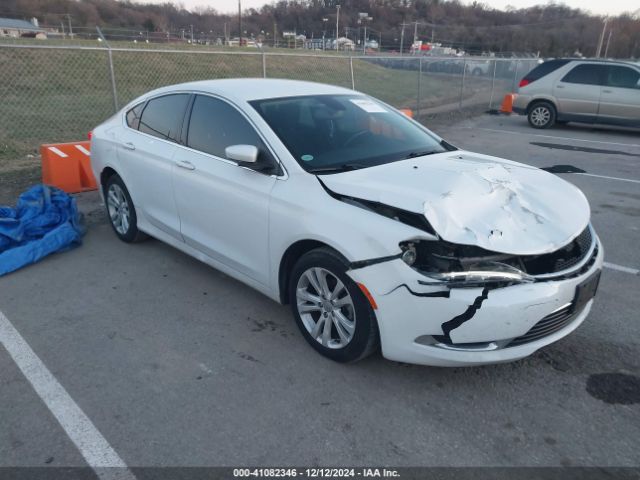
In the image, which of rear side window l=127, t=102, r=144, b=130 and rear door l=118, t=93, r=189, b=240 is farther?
rear side window l=127, t=102, r=144, b=130

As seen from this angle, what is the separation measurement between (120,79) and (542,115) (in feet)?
51.5

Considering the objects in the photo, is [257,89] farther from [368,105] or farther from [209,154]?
[368,105]

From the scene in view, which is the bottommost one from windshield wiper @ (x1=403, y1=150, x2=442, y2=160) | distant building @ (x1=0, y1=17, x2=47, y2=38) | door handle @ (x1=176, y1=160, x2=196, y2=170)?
door handle @ (x1=176, y1=160, x2=196, y2=170)

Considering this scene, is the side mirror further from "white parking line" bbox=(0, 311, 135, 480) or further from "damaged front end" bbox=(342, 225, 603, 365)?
"white parking line" bbox=(0, 311, 135, 480)

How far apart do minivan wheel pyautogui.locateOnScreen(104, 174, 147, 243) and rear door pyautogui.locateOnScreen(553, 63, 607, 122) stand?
464 inches

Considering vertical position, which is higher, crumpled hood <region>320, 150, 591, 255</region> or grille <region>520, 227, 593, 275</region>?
crumpled hood <region>320, 150, 591, 255</region>

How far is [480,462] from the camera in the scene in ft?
8.09

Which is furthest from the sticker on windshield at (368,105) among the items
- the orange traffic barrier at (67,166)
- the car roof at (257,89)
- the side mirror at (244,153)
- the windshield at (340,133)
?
the orange traffic barrier at (67,166)

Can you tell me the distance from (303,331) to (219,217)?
1.12 metres

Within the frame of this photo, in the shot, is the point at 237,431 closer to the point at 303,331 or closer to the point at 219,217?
the point at 303,331

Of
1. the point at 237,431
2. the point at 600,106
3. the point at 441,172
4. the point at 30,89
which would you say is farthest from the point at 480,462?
the point at 30,89

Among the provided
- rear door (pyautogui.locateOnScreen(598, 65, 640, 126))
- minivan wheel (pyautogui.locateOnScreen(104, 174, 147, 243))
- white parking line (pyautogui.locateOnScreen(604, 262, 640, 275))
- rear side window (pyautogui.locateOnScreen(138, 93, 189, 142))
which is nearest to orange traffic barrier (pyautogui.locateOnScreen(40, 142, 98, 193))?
minivan wheel (pyautogui.locateOnScreen(104, 174, 147, 243))

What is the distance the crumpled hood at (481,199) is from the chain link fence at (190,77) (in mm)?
11678

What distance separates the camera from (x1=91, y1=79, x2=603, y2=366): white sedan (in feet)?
8.96
